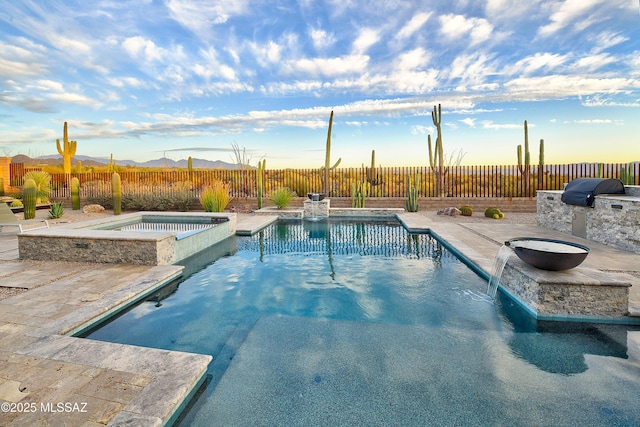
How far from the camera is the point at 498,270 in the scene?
167 inches

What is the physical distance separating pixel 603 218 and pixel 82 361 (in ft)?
26.1

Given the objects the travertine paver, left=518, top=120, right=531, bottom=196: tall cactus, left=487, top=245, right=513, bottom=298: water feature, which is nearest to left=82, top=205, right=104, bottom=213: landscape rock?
the travertine paver

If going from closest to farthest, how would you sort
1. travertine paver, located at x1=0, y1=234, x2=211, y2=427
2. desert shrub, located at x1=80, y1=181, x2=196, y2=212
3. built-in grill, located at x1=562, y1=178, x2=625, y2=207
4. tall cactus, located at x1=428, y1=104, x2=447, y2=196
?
travertine paver, located at x1=0, y1=234, x2=211, y2=427 → built-in grill, located at x1=562, y1=178, x2=625, y2=207 → desert shrub, located at x1=80, y1=181, x2=196, y2=212 → tall cactus, located at x1=428, y1=104, x2=447, y2=196

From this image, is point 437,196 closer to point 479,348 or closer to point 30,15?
point 479,348

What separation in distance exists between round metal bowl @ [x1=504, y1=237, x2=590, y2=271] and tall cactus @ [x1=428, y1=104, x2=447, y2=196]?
34.3ft

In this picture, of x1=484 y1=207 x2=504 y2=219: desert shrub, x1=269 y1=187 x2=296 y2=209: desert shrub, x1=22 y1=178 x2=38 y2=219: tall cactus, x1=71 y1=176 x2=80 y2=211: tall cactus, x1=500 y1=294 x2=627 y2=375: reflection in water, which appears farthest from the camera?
x1=71 y1=176 x2=80 y2=211: tall cactus

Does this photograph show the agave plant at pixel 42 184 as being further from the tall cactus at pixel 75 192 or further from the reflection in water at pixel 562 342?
the reflection in water at pixel 562 342

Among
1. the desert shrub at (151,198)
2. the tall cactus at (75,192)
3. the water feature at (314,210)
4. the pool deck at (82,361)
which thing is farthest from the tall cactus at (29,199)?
the water feature at (314,210)

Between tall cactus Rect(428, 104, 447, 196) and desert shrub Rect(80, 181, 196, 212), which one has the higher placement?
tall cactus Rect(428, 104, 447, 196)

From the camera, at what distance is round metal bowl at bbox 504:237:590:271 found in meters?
3.33

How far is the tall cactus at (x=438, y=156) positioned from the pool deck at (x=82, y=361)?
954 centimetres

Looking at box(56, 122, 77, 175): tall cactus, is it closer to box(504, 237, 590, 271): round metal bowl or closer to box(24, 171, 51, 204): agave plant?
box(24, 171, 51, 204): agave plant

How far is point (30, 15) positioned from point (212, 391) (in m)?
11.9

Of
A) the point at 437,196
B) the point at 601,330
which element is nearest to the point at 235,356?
the point at 601,330
